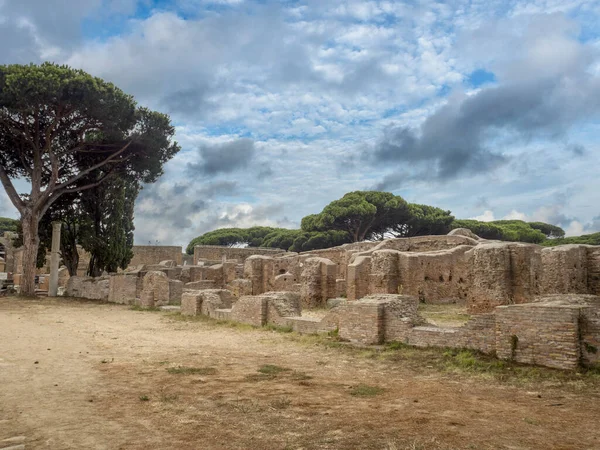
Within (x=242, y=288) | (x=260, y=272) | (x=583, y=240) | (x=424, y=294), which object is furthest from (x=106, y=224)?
(x=583, y=240)

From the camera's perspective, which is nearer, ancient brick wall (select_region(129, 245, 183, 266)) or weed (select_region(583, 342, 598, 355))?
weed (select_region(583, 342, 598, 355))

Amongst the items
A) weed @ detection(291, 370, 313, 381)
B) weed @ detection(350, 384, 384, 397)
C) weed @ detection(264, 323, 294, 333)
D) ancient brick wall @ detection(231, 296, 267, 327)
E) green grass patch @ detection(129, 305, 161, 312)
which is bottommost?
green grass patch @ detection(129, 305, 161, 312)

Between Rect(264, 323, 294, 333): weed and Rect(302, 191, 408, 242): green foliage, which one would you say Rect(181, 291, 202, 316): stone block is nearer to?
Rect(264, 323, 294, 333): weed

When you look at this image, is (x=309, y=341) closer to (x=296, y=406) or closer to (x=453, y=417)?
(x=296, y=406)

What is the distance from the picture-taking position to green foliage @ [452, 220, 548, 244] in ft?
140

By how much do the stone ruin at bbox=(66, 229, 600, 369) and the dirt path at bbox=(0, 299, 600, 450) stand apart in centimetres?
103

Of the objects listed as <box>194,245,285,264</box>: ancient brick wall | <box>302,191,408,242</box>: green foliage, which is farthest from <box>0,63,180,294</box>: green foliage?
<box>302,191,408,242</box>: green foliage

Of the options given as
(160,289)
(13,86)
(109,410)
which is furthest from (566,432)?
(13,86)

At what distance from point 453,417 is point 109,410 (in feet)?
11.1

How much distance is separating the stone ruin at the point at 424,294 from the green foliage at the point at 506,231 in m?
22.5

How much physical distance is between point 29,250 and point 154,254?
70.4 ft

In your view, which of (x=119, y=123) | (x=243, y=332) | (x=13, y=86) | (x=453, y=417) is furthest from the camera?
(x=119, y=123)

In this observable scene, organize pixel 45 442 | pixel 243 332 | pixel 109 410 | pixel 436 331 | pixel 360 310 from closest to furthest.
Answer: pixel 45 442
pixel 109 410
pixel 436 331
pixel 360 310
pixel 243 332

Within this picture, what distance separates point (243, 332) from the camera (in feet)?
37.6
